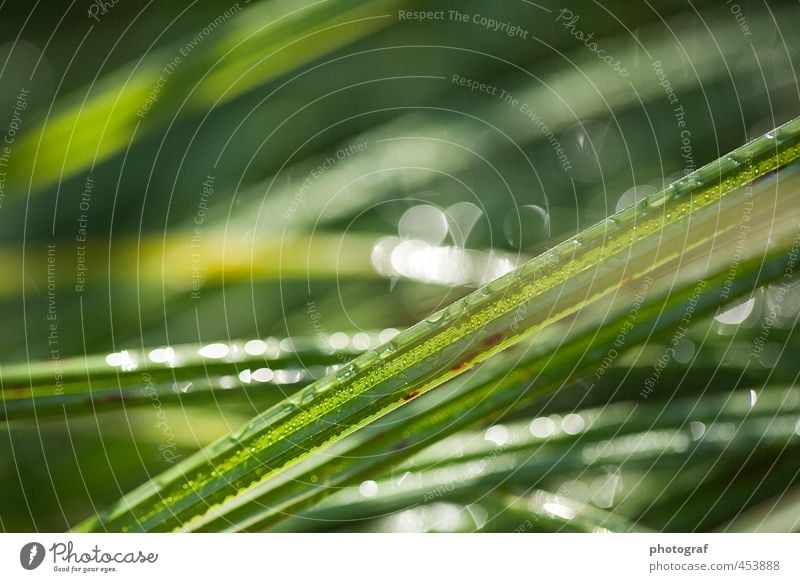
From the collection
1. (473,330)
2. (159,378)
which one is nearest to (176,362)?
(159,378)

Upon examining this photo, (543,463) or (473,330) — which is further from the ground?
(473,330)

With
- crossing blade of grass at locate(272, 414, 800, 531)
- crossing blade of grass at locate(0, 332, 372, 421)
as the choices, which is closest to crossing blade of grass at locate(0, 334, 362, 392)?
crossing blade of grass at locate(0, 332, 372, 421)

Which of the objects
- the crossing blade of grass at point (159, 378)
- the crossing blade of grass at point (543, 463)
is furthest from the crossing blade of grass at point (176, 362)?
the crossing blade of grass at point (543, 463)

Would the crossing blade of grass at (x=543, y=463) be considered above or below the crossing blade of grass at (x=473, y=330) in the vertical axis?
below

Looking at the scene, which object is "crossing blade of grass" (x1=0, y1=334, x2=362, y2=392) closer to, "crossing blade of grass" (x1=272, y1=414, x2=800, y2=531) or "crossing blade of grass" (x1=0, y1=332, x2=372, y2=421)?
"crossing blade of grass" (x1=0, y1=332, x2=372, y2=421)

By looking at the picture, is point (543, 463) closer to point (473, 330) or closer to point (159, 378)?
point (473, 330)

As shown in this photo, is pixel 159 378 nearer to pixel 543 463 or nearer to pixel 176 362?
pixel 176 362

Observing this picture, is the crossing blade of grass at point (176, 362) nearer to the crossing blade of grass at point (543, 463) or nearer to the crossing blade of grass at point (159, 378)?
the crossing blade of grass at point (159, 378)
